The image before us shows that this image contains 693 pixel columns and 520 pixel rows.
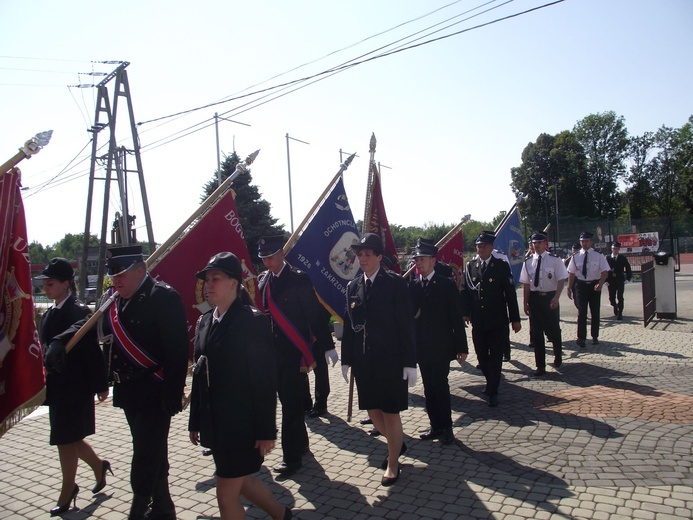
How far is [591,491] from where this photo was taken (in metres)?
3.98

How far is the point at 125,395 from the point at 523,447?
3.56m

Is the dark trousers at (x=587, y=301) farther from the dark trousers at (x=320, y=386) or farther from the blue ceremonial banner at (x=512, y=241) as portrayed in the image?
the dark trousers at (x=320, y=386)

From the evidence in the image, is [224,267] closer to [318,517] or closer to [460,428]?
[318,517]

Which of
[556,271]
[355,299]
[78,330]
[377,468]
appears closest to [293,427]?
[377,468]

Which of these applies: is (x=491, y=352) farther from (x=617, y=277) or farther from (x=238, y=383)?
(x=617, y=277)

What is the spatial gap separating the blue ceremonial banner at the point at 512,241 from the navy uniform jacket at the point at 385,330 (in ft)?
20.0

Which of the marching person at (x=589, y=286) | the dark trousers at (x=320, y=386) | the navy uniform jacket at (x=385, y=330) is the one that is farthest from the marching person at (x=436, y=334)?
the marching person at (x=589, y=286)

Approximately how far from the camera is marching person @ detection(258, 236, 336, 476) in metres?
4.86

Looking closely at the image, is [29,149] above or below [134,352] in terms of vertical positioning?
above

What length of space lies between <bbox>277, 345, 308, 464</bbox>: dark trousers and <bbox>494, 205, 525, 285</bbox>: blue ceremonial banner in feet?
20.5

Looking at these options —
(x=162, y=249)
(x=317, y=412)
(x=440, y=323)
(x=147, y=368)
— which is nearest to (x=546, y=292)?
(x=440, y=323)

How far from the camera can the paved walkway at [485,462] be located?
12.9ft

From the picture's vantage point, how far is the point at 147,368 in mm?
3766

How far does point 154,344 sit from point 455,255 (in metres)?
6.65
